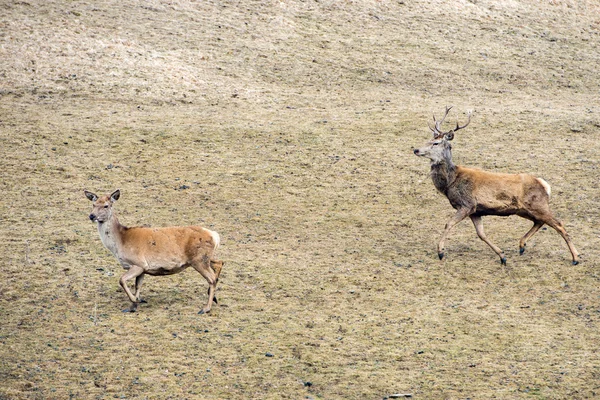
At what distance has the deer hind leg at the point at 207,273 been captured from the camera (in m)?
10.2

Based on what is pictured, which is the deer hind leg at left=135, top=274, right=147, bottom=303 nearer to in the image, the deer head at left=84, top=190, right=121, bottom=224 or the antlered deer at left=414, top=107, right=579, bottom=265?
the deer head at left=84, top=190, right=121, bottom=224

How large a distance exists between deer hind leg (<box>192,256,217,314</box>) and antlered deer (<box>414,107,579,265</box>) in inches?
152

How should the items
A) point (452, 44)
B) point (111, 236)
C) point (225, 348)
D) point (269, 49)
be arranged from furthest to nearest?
point (452, 44) < point (269, 49) < point (111, 236) < point (225, 348)

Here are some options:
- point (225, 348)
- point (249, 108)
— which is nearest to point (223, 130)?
point (249, 108)

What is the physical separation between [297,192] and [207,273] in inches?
210

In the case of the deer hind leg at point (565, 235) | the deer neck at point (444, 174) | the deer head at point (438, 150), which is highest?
the deer head at point (438, 150)

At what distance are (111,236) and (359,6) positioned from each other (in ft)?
59.9

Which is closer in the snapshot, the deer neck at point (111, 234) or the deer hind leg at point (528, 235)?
the deer neck at point (111, 234)

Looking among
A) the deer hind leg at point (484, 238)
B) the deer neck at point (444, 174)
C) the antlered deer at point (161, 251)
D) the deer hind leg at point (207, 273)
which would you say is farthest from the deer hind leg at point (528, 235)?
the deer hind leg at point (207, 273)

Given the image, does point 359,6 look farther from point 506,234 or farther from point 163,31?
point 506,234

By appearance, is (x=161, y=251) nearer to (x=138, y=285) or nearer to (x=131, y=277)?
(x=131, y=277)

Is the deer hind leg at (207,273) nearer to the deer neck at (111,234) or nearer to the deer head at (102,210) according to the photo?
the deer neck at (111,234)

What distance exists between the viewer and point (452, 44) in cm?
2530

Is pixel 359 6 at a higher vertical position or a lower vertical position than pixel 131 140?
higher
